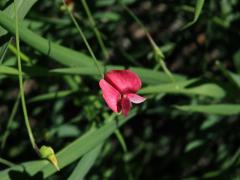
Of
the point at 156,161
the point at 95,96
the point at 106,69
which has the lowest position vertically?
the point at 156,161

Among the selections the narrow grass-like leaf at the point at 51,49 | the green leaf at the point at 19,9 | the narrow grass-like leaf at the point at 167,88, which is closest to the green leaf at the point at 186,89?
the narrow grass-like leaf at the point at 167,88

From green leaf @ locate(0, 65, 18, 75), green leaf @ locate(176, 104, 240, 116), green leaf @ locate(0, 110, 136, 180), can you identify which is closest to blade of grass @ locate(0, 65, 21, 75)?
green leaf @ locate(0, 65, 18, 75)

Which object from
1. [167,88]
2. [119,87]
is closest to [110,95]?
[119,87]

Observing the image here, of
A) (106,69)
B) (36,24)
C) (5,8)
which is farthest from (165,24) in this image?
(5,8)

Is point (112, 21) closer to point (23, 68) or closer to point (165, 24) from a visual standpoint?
point (165, 24)

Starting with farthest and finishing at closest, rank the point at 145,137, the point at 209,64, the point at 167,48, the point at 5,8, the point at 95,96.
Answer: the point at 145,137, the point at 209,64, the point at 167,48, the point at 95,96, the point at 5,8

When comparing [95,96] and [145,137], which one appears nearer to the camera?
[95,96]

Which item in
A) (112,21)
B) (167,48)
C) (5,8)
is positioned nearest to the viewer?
(5,8)

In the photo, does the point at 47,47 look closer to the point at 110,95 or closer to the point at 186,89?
the point at 110,95
